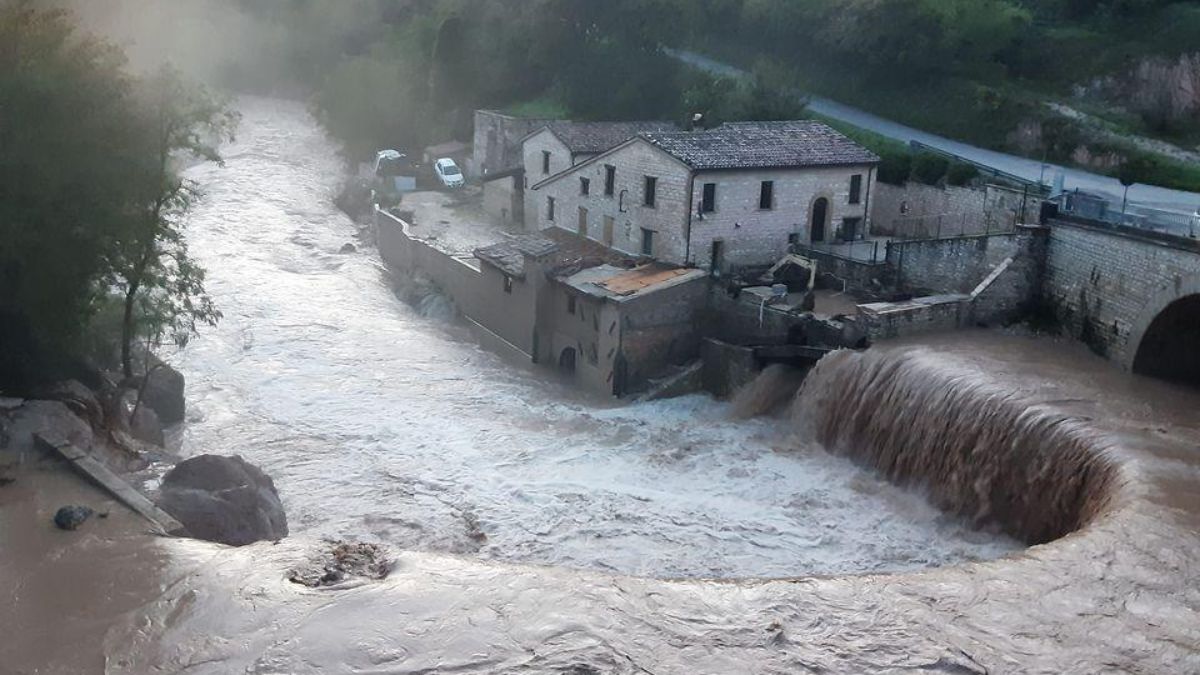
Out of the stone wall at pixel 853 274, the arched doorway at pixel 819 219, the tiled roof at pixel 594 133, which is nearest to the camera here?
the stone wall at pixel 853 274

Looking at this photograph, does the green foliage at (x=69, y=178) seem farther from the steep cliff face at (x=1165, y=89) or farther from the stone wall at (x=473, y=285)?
the steep cliff face at (x=1165, y=89)

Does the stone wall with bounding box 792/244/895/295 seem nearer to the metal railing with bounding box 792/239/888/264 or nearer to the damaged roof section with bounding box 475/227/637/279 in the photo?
the metal railing with bounding box 792/239/888/264

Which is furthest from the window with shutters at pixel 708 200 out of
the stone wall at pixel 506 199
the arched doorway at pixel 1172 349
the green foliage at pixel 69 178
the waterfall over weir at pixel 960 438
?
the stone wall at pixel 506 199

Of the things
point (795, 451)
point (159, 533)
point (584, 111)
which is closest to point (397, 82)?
point (584, 111)

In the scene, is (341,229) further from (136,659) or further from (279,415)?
(136,659)

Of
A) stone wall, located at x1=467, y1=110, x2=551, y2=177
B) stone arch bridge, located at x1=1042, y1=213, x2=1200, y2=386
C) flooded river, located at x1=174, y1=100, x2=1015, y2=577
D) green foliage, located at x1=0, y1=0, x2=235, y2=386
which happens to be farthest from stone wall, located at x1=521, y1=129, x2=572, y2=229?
stone arch bridge, located at x1=1042, y1=213, x2=1200, y2=386
